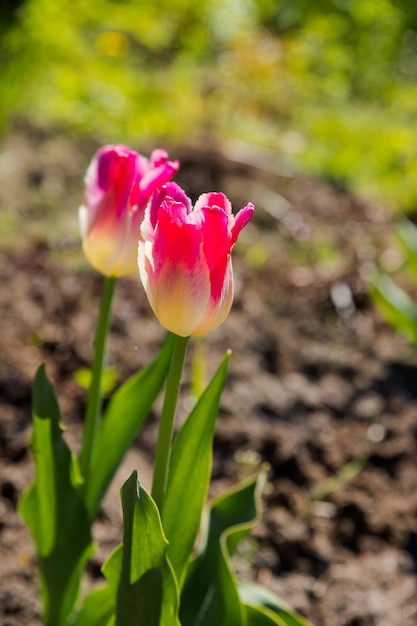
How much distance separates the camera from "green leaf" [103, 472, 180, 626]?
1.02 m

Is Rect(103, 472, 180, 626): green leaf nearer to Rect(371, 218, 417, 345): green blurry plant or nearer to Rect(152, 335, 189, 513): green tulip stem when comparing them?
Rect(152, 335, 189, 513): green tulip stem

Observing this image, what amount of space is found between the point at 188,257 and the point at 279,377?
1.74m

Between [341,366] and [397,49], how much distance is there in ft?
17.1

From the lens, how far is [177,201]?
104 centimetres

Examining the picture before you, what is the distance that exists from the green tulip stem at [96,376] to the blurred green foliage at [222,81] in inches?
101

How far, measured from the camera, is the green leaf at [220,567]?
4.19 ft

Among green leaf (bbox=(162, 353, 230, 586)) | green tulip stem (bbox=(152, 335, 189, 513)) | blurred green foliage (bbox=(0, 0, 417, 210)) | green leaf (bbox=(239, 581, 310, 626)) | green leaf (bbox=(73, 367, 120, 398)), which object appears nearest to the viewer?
green tulip stem (bbox=(152, 335, 189, 513))

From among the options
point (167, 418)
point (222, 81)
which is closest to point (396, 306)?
point (167, 418)

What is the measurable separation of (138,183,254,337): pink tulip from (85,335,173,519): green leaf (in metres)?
0.36

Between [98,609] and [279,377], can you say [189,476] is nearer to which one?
[98,609]

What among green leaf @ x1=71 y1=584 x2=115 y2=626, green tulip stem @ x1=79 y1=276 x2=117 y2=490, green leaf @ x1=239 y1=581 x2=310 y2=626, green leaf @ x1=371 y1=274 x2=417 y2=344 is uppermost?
green tulip stem @ x1=79 y1=276 x2=117 y2=490

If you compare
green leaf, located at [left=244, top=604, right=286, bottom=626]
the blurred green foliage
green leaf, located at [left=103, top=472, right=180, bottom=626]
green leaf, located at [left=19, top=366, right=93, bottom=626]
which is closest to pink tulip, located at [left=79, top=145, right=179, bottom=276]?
green leaf, located at [left=19, top=366, right=93, bottom=626]

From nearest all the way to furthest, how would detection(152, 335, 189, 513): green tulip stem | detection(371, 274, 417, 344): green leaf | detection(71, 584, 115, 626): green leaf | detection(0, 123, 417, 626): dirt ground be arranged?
detection(152, 335, 189, 513): green tulip stem, detection(71, 584, 115, 626): green leaf, detection(0, 123, 417, 626): dirt ground, detection(371, 274, 417, 344): green leaf

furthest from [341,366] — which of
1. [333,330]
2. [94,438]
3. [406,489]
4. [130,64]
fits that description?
[130,64]
